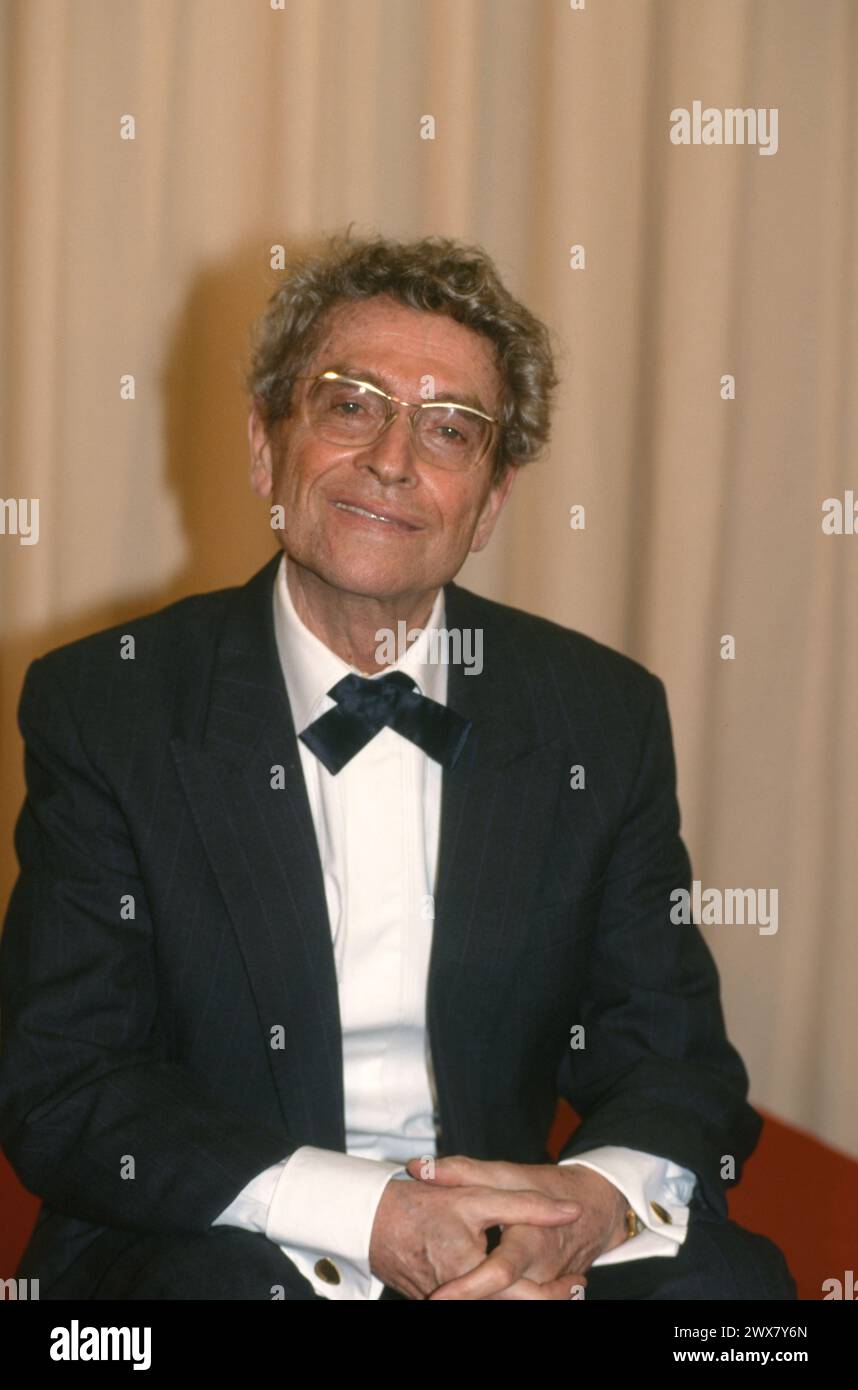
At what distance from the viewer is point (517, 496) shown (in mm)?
2650

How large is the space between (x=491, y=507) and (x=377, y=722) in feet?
1.15

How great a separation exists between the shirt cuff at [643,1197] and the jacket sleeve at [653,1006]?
0.20 ft

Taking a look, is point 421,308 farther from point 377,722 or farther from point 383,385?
point 377,722

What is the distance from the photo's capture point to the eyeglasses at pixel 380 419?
5.53 feet

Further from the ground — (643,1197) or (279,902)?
(279,902)

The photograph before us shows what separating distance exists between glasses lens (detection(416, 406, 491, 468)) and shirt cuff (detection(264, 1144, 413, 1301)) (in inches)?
30.3

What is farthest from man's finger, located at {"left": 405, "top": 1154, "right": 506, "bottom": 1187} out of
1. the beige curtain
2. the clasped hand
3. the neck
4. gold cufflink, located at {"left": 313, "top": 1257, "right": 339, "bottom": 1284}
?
the beige curtain

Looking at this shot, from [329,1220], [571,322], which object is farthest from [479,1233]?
[571,322]

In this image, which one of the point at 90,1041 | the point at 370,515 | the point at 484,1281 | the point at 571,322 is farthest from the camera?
the point at 571,322

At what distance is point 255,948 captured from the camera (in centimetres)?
156

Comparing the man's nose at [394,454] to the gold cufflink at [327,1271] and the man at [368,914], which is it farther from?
the gold cufflink at [327,1271]

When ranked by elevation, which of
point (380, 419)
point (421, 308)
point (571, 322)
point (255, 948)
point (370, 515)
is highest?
point (571, 322)

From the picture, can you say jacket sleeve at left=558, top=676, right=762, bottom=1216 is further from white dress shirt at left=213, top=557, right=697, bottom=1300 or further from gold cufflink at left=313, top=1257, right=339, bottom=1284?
gold cufflink at left=313, top=1257, right=339, bottom=1284

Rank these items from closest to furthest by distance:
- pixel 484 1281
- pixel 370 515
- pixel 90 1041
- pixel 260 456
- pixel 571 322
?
pixel 484 1281 → pixel 90 1041 → pixel 370 515 → pixel 260 456 → pixel 571 322
